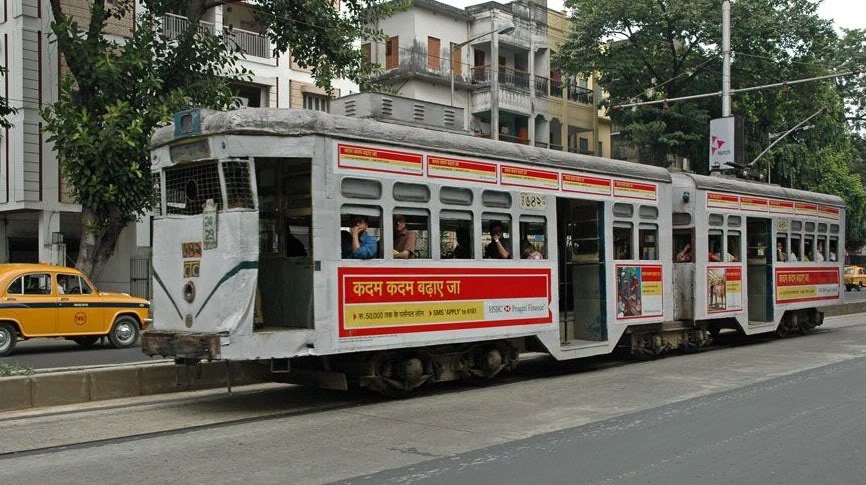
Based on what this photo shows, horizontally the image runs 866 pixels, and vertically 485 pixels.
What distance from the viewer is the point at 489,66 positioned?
39.0 metres

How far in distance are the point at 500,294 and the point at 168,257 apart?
14.3ft

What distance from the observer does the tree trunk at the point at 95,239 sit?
2008 centimetres

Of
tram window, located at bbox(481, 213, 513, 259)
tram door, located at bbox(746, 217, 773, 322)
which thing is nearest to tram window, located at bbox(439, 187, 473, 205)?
tram window, located at bbox(481, 213, 513, 259)

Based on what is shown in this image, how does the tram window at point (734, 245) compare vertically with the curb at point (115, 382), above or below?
above

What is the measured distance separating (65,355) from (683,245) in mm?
12236

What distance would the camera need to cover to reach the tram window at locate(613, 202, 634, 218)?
535 inches

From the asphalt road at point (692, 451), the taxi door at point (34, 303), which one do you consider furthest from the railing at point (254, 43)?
the asphalt road at point (692, 451)

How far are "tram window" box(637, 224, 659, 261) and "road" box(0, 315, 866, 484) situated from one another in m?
2.73

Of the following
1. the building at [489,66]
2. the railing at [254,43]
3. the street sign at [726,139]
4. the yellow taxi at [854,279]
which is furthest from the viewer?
the yellow taxi at [854,279]

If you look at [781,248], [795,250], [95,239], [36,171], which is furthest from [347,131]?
[36,171]

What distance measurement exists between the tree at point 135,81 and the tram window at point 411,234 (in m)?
8.19

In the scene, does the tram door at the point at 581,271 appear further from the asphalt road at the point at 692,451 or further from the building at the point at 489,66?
the building at the point at 489,66

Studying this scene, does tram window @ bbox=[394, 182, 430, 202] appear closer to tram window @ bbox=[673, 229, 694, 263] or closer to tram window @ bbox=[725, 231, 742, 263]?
tram window @ bbox=[673, 229, 694, 263]

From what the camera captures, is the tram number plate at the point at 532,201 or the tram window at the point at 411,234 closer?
the tram window at the point at 411,234
